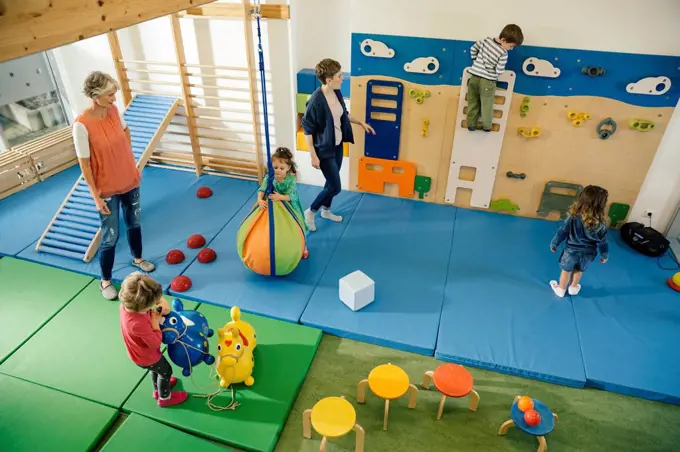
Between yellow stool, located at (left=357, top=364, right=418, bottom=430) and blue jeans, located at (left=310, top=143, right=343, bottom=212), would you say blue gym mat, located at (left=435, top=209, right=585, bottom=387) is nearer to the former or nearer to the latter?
yellow stool, located at (left=357, top=364, right=418, bottom=430)

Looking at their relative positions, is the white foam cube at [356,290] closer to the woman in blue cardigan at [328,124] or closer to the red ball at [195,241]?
the woman in blue cardigan at [328,124]

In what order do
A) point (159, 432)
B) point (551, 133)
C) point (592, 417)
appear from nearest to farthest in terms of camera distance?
1. point (159, 432)
2. point (592, 417)
3. point (551, 133)

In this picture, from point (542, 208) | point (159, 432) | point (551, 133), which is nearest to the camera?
point (159, 432)

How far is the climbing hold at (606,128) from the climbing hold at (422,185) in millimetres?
1618

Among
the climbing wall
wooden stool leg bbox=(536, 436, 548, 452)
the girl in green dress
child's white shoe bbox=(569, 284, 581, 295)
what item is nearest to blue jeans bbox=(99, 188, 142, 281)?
the girl in green dress

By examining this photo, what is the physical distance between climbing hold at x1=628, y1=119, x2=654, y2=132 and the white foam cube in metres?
2.77

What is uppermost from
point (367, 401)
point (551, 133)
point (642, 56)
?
point (642, 56)

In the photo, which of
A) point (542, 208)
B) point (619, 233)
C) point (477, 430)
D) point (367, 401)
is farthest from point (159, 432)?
point (619, 233)

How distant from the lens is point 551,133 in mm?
4434

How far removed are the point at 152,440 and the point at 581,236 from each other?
3.20 m

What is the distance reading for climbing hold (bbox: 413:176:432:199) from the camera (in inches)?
196

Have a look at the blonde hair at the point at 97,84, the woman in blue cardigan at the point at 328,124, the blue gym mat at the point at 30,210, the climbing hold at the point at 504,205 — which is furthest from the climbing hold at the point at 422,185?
the blue gym mat at the point at 30,210

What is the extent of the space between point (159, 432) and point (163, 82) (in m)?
3.86

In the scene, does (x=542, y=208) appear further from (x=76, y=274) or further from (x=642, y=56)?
(x=76, y=274)
